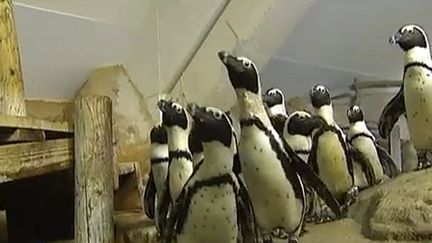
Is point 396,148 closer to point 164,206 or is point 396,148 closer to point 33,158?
point 164,206

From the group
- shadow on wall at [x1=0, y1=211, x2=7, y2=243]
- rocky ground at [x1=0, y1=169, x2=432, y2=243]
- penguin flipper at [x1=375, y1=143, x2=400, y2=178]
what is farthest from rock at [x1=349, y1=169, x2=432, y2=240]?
shadow on wall at [x1=0, y1=211, x2=7, y2=243]

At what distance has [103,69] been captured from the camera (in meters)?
1.67

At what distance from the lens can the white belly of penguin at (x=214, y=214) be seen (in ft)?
3.09

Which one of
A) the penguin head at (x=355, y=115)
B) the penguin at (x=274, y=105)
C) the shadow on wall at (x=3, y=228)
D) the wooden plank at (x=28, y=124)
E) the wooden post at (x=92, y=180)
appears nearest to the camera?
the wooden plank at (x=28, y=124)

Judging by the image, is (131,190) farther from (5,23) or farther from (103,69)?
(5,23)

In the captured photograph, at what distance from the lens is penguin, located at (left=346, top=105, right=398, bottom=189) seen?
4.24 feet

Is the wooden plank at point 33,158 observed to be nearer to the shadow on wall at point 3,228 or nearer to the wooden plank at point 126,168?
the wooden plank at point 126,168

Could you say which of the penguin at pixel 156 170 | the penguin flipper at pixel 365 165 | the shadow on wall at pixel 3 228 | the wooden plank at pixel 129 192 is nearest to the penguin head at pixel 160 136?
the penguin at pixel 156 170

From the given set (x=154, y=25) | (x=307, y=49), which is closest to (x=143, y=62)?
(x=154, y=25)

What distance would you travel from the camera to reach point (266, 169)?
968 mm

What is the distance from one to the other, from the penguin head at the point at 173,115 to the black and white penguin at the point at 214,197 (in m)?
0.13

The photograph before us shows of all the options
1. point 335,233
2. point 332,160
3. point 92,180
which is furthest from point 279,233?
point 92,180

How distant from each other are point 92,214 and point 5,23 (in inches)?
12.5

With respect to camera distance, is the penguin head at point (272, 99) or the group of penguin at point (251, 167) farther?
the penguin head at point (272, 99)
